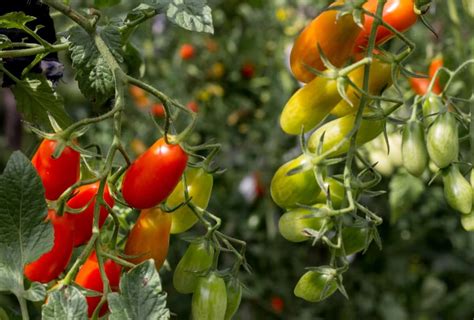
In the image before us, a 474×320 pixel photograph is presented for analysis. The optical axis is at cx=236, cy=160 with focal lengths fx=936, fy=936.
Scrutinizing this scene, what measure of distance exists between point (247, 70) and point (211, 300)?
166cm

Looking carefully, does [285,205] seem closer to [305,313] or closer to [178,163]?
[178,163]

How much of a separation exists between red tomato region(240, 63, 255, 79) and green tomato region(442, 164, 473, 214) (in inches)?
63.4

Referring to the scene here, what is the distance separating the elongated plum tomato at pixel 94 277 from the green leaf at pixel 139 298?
0.05 meters

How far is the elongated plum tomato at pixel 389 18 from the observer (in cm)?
71

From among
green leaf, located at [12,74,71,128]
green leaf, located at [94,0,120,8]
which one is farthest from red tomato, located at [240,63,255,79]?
green leaf, located at [12,74,71,128]

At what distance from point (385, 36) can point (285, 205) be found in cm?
15

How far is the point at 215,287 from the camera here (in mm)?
675

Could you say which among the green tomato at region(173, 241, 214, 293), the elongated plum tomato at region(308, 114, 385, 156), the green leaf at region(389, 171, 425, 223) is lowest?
the green leaf at region(389, 171, 425, 223)

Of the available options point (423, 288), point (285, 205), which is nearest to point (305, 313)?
point (423, 288)

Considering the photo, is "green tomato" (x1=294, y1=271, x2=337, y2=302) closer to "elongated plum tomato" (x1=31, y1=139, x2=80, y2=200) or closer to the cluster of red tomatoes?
the cluster of red tomatoes

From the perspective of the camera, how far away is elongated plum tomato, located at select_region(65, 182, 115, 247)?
67 centimetres

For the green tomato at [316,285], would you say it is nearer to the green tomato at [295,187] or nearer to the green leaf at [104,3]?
the green tomato at [295,187]

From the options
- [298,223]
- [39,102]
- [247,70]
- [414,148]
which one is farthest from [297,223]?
[247,70]

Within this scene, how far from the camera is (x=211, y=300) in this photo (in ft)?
2.20
